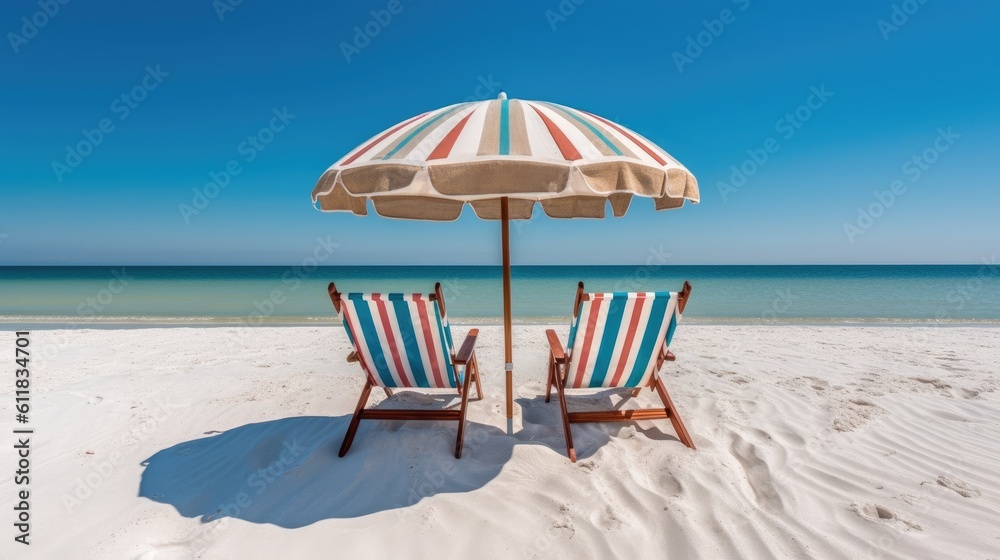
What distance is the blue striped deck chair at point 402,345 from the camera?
262 centimetres

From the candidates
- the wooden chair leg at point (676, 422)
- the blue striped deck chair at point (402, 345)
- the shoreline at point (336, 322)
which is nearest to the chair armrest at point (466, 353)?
the blue striped deck chair at point (402, 345)

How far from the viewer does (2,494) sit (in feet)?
7.64

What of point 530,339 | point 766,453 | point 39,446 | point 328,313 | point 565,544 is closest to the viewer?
point 565,544

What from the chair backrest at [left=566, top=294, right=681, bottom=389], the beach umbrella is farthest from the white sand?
the beach umbrella

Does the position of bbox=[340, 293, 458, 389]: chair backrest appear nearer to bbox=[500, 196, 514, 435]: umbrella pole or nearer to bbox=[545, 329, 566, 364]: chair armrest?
bbox=[500, 196, 514, 435]: umbrella pole

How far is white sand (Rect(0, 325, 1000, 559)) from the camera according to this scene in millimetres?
1923

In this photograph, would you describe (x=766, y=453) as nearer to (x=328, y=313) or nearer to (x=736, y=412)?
(x=736, y=412)

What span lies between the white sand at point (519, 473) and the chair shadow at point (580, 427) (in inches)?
0.7

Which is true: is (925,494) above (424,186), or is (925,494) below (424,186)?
below

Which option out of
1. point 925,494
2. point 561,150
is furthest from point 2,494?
point 925,494

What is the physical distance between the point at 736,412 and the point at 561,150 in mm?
2549

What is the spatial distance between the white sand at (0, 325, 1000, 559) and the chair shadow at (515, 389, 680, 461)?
2cm

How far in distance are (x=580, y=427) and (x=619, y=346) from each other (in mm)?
692

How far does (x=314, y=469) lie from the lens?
255 cm
